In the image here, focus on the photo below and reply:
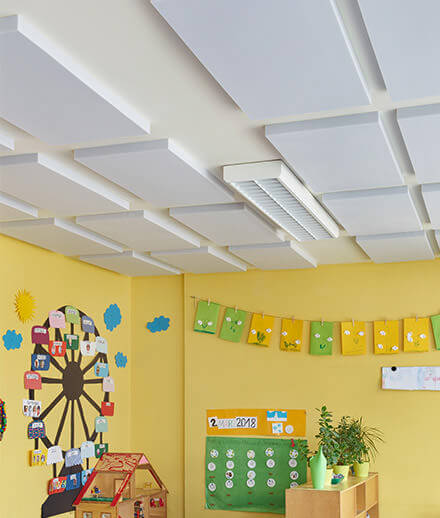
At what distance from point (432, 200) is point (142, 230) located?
1.82m

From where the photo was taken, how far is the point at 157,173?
3.29m

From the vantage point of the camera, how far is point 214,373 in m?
6.12

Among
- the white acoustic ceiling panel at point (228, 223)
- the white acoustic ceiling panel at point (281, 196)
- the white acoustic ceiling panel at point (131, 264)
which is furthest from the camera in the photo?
the white acoustic ceiling panel at point (131, 264)

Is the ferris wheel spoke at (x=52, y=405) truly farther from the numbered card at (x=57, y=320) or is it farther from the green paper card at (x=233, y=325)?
the green paper card at (x=233, y=325)

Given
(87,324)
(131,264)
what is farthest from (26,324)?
(131,264)

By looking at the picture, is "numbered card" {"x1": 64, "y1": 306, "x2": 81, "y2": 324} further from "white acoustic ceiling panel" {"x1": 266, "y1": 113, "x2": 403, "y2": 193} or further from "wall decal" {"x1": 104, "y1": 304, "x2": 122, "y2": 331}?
"white acoustic ceiling panel" {"x1": 266, "y1": 113, "x2": 403, "y2": 193}

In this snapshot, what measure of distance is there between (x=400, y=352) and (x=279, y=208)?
237 centimetres

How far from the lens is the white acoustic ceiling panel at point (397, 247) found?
187 inches

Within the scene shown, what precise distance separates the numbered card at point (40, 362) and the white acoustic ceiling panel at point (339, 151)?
2532 millimetres

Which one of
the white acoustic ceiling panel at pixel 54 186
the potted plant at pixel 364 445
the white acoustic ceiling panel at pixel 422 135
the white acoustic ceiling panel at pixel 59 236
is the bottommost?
the potted plant at pixel 364 445

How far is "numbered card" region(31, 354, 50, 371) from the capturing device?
491 centimetres

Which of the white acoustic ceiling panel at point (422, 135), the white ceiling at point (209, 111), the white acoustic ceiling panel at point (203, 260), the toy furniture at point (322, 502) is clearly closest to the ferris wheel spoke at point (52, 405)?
the white acoustic ceiling panel at point (203, 260)

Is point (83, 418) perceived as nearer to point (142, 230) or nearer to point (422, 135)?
point (142, 230)

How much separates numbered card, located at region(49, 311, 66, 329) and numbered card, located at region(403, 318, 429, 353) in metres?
2.78
